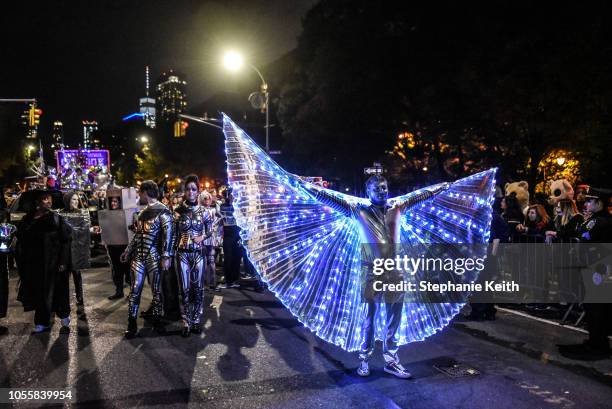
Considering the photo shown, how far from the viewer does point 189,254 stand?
652cm

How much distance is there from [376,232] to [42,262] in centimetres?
460

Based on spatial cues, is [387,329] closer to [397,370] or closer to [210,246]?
[397,370]

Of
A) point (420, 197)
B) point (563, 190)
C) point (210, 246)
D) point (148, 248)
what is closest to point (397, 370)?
point (420, 197)

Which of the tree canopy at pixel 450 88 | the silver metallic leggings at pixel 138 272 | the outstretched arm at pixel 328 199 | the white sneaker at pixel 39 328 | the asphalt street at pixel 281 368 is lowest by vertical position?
the asphalt street at pixel 281 368

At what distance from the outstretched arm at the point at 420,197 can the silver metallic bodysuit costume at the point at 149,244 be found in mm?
3032

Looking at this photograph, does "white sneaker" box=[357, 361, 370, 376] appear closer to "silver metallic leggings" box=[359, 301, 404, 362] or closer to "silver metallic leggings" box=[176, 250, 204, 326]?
"silver metallic leggings" box=[359, 301, 404, 362]

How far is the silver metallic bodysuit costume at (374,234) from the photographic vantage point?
16.9 feet

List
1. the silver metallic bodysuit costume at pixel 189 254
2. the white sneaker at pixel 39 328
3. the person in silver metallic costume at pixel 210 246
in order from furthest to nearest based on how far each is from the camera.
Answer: the person in silver metallic costume at pixel 210 246
the white sneaker at pixel 39 328
the silver metallic bodysuit costume at pixel 189 254

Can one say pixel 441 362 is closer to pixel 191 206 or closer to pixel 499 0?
pixel 191 206

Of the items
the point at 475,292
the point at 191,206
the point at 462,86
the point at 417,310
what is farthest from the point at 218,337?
the point at 462,86

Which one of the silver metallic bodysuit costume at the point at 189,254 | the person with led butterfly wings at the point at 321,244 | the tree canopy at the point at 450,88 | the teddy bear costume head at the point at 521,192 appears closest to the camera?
the person with led butterfly wings at the point at 321,244

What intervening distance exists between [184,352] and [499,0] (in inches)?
761

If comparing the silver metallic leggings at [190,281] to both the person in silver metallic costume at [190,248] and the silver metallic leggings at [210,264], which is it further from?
the silver metallic leggings at [210,264]

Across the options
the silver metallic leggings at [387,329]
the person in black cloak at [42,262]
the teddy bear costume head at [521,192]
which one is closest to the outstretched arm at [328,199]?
the silver metallic leggings at [387,329]
